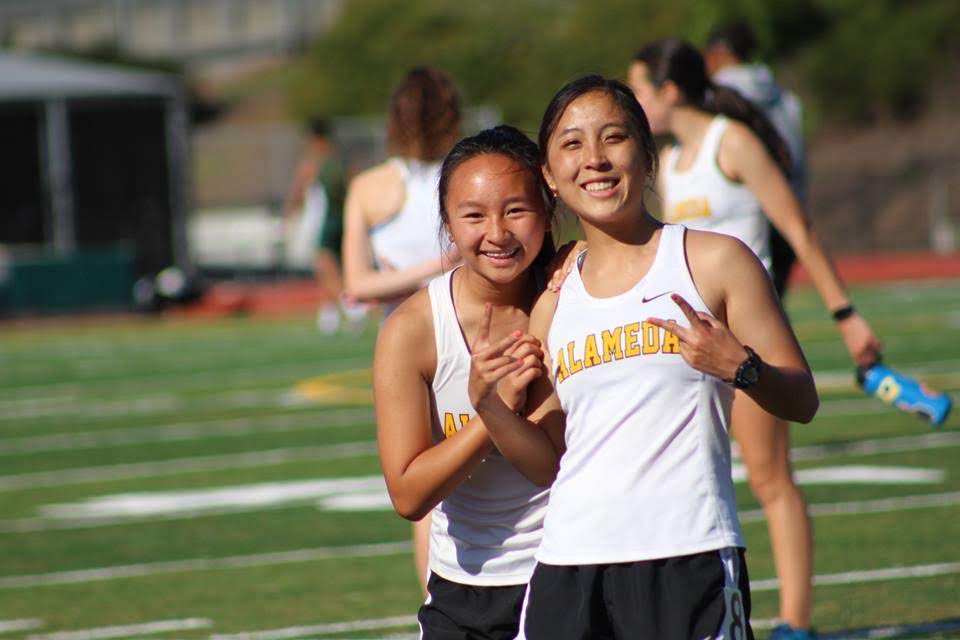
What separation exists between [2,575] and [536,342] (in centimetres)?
492

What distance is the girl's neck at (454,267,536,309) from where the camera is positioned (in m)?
3.85

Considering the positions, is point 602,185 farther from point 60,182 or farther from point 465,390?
point 60,182

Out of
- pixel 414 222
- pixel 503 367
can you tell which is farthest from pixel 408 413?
pixel 414 222

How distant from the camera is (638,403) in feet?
11.5

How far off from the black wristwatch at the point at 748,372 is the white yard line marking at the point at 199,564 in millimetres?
4571

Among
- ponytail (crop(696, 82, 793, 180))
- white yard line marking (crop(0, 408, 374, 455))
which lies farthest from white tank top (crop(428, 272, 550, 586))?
white yard line marking (crop(0, 408, 374, 455))

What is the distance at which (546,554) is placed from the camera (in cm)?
358

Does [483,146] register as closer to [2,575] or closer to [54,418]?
[2,575]

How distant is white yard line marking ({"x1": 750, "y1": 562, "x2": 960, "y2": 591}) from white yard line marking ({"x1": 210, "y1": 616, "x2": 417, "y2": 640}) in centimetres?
135

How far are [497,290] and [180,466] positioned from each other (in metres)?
7.47

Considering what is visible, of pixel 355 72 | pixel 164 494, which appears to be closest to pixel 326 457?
pixel 164 494

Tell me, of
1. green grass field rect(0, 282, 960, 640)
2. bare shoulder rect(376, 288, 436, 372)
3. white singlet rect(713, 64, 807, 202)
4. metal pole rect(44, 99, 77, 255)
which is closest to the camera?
bare shoulder rect(376, 288, 436, 372)

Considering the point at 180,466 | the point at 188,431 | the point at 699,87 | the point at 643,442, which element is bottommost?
the point at 188,431

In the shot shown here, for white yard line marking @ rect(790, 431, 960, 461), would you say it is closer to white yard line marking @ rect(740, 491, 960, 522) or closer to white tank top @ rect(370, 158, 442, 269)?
white yard line marking @ rect(740, 491, 960, 522)
